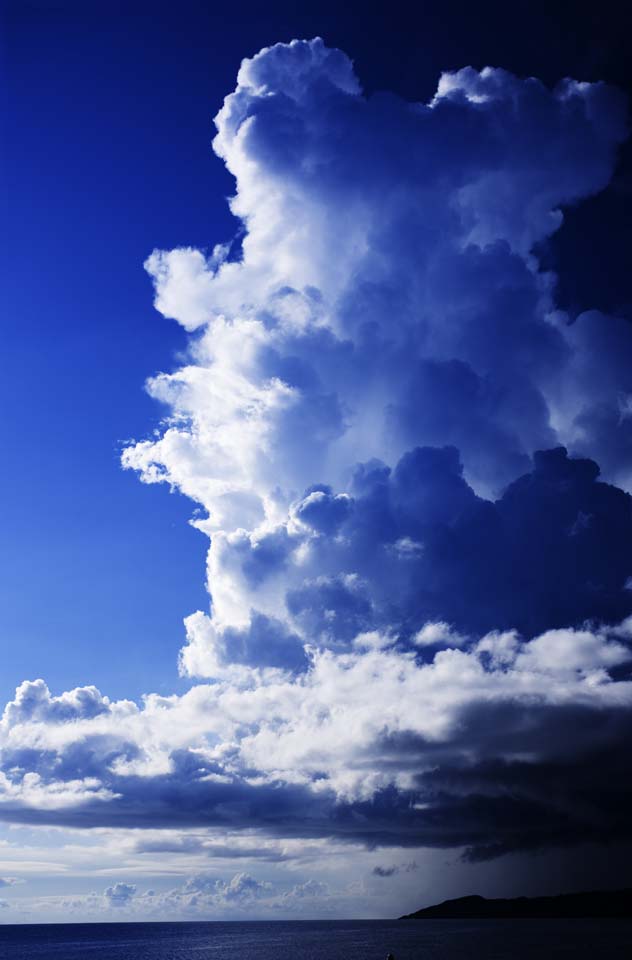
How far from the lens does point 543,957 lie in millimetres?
193500

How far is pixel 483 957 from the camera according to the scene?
19612 centimetres

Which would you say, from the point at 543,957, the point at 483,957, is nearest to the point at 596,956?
the point at 543,957

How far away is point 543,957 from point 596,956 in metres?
14.9

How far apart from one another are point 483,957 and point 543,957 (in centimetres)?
1469

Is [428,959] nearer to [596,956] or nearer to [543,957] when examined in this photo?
[543,957]

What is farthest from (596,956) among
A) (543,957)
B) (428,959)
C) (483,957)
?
(428,959)

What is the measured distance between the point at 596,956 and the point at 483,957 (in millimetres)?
28769

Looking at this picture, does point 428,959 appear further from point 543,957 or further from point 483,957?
point 543,957

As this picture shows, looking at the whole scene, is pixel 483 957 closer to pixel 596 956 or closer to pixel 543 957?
pixel 543 957

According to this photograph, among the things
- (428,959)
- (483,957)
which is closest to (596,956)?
(483,957)

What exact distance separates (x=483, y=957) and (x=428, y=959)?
13.8m

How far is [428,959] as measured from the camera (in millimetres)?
197625

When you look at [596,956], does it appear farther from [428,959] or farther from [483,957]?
[428,959]
